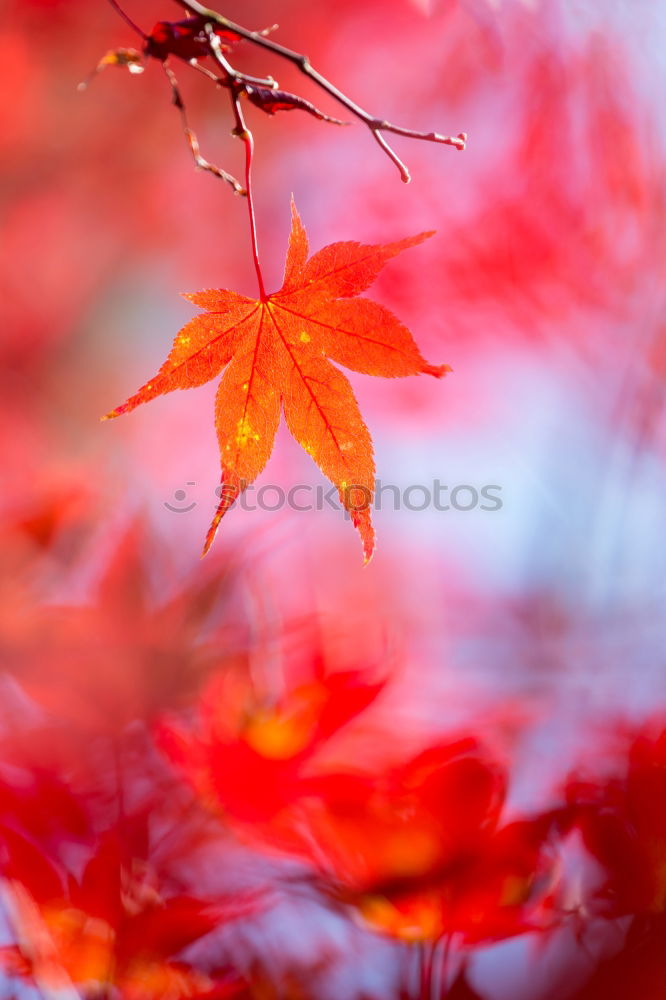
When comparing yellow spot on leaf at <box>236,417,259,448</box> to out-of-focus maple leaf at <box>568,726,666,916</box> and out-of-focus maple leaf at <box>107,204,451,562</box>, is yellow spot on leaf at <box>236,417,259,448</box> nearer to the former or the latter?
out-of-focus maple leaf at <box>107,204,451,562</box>

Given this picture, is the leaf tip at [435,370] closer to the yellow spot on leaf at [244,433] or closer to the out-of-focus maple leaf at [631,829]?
the yellow spot on leaf at [244,433]

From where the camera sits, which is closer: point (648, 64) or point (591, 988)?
point (591, 988)

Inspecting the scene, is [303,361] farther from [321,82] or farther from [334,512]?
[334,512]

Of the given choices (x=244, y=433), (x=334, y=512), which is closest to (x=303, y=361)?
(x=244, y=433)

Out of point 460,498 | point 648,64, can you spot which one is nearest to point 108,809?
point 460,498

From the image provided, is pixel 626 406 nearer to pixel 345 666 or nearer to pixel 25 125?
pixel 345 666

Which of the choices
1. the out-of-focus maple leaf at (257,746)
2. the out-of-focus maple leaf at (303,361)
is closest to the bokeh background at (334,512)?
the out-of-focus maple leaf at (257,746)
